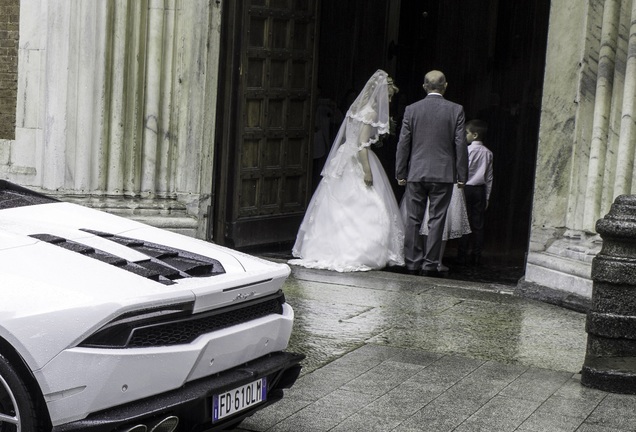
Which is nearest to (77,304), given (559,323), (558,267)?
(559,323)

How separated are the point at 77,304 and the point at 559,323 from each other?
5.41m

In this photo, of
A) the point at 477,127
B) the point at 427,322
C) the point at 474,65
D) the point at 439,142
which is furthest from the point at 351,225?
the point at 474,65

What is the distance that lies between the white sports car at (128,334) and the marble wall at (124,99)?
19.1 feet

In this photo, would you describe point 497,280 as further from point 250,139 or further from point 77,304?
point 77,304

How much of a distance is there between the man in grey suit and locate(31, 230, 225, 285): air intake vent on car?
20.1ft

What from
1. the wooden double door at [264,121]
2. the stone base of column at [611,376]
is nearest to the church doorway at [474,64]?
the wooden double door at [264,121]

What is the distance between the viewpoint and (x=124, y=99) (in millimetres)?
11000

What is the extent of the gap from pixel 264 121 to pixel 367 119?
48.4 inches

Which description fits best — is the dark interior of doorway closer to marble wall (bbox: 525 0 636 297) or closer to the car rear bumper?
marble wall (bbox: 525 0 636 297)

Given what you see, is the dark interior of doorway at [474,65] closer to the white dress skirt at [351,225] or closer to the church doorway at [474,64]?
the church doorway at [474,64]

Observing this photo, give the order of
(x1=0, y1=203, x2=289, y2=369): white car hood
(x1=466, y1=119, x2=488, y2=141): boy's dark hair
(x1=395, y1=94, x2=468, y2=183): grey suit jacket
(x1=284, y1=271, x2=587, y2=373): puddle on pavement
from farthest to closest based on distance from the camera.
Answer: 1. (x1=466, y1=119, x2=488, y2=141): boy's dark hair
2. (x1=395, y1=94, x2=468, y2=183): grey suit jacket
3. (x1=284, y1=271, x2=587, y2=373): puddle on pavement
4. (x1=0, y1=203, x2=289, y2=369): white car hood

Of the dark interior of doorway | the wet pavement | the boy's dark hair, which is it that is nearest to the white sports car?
the wet pavement

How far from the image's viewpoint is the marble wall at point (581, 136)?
363 inches

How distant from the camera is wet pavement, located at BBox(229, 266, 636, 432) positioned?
5820mm
